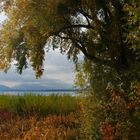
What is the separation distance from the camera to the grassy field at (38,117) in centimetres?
2166

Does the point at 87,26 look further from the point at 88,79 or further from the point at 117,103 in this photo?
the point at 117,103

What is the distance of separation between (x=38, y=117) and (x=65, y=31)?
488cm

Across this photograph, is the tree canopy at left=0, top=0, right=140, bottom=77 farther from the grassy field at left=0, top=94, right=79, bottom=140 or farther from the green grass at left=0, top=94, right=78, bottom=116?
the green grass at left=0, top=94, right=78, bottom=116

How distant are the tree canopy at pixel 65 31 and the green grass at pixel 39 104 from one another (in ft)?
17.4

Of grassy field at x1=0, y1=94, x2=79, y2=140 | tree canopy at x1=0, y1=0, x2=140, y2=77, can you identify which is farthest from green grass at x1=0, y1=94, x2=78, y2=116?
tree canopy at x1=0, y1=0, x2=140, y2=77

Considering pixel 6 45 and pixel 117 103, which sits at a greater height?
pixel 6 45

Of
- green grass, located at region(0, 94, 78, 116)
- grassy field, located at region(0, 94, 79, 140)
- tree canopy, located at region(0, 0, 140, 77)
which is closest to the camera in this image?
grassy field, located at region(0, 94, 79, 140)

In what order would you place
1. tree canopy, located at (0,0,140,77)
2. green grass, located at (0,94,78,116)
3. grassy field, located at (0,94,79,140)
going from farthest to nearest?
green grass, located at (0,94,78,116), tree canopy, located at (0,0,140,77), grassy field, located at (0,94,79,140)

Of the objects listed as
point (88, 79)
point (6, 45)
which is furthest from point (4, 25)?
point (88, 79)

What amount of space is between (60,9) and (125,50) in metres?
3.02

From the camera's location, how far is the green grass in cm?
3135

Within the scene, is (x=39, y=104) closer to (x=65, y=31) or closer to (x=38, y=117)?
(x=38, y=117)

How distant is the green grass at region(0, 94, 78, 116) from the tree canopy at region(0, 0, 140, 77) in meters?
5.29

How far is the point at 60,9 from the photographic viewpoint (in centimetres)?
2423
